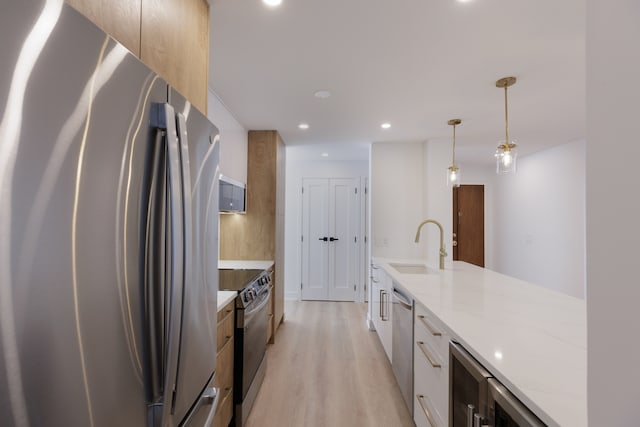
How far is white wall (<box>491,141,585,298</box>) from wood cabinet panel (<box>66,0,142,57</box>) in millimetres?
4650

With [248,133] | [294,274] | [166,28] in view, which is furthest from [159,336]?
[294,274]

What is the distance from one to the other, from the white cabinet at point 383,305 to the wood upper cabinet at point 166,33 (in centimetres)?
212

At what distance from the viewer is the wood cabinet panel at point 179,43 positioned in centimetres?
95

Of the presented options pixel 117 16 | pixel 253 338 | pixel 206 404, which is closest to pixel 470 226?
pixel 253 338

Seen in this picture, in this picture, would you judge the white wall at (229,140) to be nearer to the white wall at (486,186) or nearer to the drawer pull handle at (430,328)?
the drawer pull handle at (430,328)

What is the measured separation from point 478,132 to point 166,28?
344cm

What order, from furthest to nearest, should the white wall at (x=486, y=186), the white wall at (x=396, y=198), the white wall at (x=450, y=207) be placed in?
the white wall at (x=486, y=186) < the white wall at (x=396, y=198) < the white wall at (x=450, y=207)

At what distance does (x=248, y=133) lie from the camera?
3.54 metres

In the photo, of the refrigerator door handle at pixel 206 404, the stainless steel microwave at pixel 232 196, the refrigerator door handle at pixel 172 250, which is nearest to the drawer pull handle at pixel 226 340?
the refrigerator door handle at pixel 206 404

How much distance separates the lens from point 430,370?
1574mm

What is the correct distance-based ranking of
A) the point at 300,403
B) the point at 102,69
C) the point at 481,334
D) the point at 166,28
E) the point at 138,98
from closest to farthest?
the point at 102,69 → the point at 138,98 → the point at 166,28 → the point at 481,334 → the point at 300,403

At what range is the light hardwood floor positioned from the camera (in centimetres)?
212

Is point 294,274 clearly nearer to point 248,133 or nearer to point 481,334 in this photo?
point 248,133

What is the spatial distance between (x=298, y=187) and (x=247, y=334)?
350 centimetres
